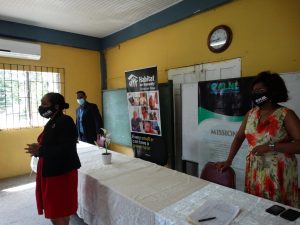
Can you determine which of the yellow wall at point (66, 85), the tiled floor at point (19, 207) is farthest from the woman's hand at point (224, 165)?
the yellow wall at point (66, 85)

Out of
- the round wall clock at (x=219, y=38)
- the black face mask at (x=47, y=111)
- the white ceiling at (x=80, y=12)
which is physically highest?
the white ceiling at (x=80, y=12)

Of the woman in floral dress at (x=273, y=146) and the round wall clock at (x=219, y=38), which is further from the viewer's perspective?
the round wall clock at (x=219, y=38)

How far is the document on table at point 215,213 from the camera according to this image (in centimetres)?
111

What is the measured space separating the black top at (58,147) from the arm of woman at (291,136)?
141cm

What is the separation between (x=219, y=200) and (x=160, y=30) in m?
2.88

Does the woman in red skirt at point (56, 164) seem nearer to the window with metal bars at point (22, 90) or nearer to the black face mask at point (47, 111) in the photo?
the black face mask at point (47, 111)

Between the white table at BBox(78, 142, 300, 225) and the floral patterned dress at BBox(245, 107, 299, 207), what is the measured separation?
0.16 meters

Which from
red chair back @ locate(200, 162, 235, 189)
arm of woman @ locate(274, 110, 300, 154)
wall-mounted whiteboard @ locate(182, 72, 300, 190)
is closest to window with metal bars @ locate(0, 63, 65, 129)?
wall-mounted whiteboard @ locate(182, 72, 300, 190)

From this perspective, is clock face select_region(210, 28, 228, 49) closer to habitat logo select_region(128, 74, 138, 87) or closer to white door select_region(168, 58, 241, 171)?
white door select_region(168, 58, 241, 171)

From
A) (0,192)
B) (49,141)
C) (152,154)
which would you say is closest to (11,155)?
(0,192)

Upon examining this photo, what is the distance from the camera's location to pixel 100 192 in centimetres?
170

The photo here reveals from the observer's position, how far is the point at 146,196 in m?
1.44

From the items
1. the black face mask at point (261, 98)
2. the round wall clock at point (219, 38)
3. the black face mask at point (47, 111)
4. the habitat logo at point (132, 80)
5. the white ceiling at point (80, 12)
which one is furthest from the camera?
the habitat logo at point (132, 80)

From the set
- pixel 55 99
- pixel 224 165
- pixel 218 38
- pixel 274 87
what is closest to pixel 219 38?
pixel 218 38
